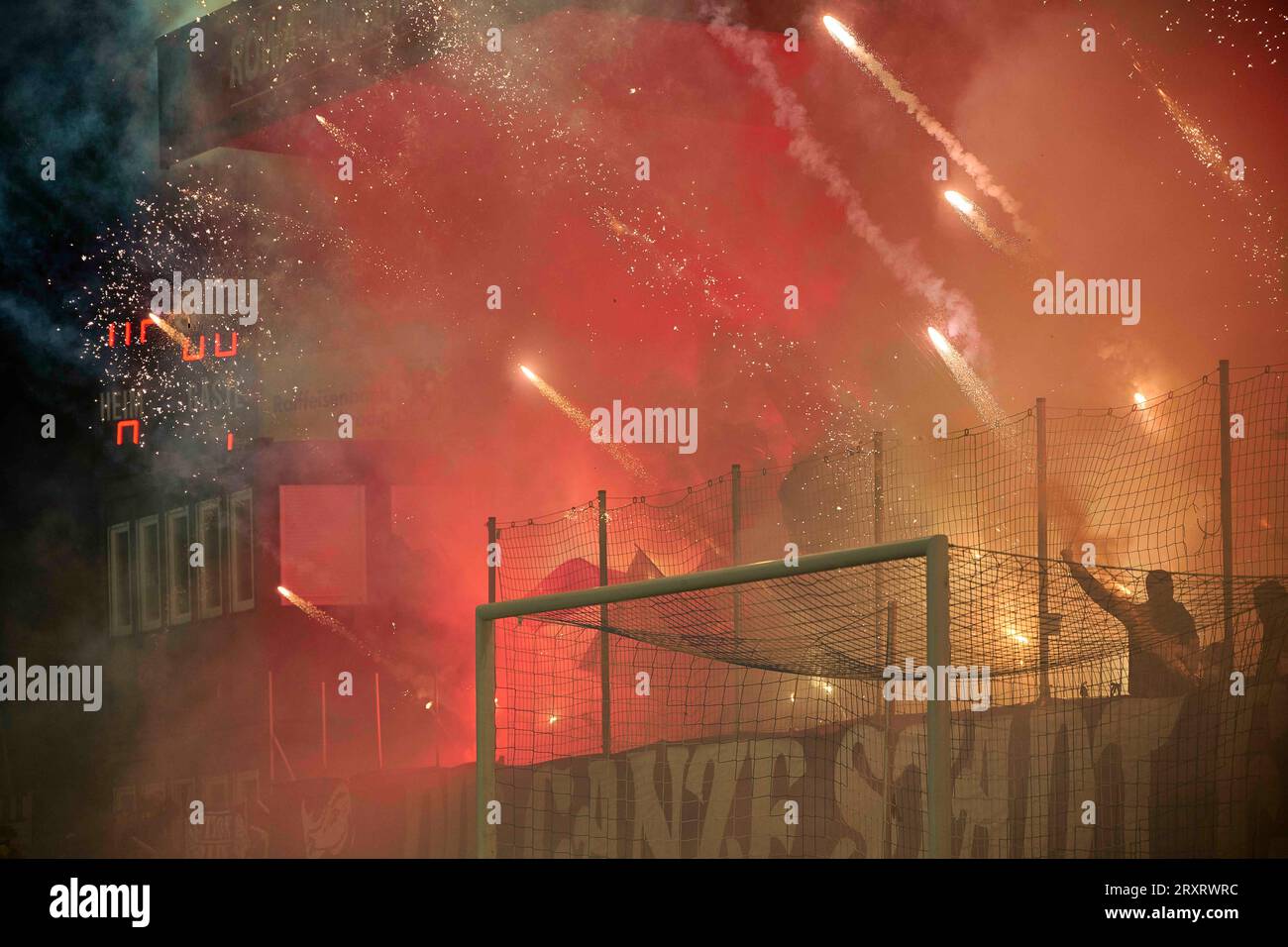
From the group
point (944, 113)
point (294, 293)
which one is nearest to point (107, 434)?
point (294, 293)

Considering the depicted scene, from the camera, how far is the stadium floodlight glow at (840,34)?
48.9 ft

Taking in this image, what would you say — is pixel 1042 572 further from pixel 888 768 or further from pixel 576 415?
pixel 576 415

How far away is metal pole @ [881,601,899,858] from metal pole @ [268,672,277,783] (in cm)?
984

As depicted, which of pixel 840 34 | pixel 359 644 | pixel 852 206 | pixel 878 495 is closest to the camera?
pixel 878 495

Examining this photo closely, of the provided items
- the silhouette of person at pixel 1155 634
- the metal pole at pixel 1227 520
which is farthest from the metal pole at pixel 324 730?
the metal pole at pixel 1227 520

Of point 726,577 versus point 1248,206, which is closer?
point 726,577

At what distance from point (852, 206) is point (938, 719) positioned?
13.2 meters

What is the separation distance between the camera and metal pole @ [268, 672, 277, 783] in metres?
15.9

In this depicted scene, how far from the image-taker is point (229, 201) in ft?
58.9

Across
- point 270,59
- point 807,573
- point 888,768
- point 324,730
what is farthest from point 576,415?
point 807,573

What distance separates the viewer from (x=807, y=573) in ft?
20.1

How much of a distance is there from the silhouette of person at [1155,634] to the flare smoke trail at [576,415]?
38.8 ft
